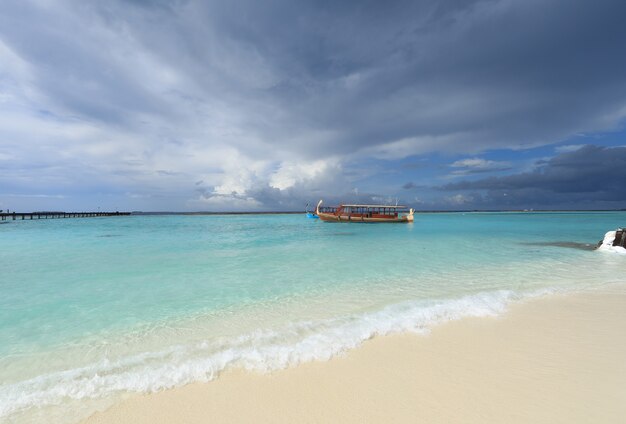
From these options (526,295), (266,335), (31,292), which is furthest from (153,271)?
(526,295)

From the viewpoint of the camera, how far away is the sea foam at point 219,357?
11.7 feet

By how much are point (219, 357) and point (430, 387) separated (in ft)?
9.60

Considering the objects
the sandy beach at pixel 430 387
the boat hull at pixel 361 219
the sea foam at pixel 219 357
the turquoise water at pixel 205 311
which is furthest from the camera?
the boat hull at pixel 361 219

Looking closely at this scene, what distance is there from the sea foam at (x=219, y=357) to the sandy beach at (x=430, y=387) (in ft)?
0.80

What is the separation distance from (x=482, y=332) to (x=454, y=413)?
262 centimetres

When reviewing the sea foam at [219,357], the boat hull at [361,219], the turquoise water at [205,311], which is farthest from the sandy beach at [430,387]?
the boat hull at [361,219]

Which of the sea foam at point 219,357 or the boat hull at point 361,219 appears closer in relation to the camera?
the sea foam at point 219,357

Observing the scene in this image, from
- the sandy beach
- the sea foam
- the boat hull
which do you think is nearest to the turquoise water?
the sea foam

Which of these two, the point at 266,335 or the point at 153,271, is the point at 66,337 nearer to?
the point at 266,335

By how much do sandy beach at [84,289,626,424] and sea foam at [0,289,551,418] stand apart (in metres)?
0.24

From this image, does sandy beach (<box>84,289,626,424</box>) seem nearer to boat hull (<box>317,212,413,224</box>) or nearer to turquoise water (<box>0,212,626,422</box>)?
turquoise water (<box>0,212,626,422</box>)

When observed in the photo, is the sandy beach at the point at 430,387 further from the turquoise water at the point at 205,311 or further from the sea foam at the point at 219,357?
the turquoise water at the point at 205,311

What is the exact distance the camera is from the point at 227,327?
19.1 ft

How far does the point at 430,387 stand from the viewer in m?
3.43
